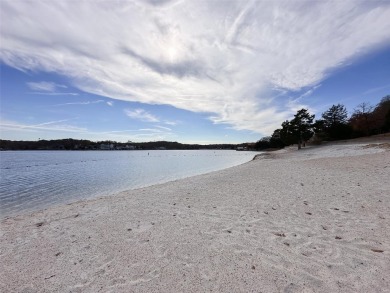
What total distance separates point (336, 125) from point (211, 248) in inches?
2636

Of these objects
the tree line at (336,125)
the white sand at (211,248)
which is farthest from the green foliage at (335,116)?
the white sand at (211,248)

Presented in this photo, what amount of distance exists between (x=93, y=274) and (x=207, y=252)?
214 cm

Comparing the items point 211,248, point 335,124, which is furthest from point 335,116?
point 211,248

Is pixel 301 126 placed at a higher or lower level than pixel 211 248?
higher

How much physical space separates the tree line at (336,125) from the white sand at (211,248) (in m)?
51.4

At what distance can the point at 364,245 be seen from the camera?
4.85 meters

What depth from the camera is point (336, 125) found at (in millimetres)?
61531

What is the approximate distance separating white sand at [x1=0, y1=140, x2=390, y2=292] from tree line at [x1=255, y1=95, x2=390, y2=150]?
51.4m

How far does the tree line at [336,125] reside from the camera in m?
56.6

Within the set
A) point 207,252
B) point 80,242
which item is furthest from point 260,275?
point 80,242

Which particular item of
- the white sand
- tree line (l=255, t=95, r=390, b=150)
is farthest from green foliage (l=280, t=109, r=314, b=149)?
the white sand

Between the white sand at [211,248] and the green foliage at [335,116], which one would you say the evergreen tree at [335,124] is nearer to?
the green foliage at [335,116]

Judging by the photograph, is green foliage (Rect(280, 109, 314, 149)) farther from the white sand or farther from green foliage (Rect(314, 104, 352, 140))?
the white sand

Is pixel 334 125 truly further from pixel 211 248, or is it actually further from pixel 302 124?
pixel 211 248
